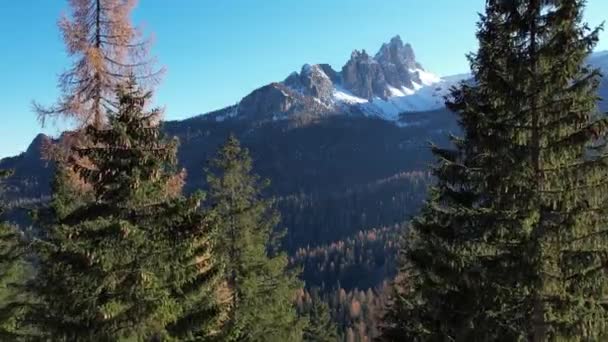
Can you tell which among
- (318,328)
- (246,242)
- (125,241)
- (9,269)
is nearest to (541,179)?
(125,241)

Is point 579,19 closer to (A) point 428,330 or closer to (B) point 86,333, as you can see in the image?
(A) point 428,330

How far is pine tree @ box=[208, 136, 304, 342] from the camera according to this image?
24109mm

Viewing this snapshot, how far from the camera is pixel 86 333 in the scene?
11734 mm

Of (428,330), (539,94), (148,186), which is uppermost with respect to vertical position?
(539,94)

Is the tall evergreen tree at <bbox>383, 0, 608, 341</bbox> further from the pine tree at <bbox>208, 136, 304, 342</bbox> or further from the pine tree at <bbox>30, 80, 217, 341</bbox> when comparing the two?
the pine tree at <bbox>208, 136, 304, 342</bbox>

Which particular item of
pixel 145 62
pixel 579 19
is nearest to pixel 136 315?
pixel 145 62

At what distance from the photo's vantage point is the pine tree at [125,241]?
11.7 meters

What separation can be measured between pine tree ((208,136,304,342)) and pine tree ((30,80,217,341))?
36.2ft

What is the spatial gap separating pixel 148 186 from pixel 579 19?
9.59m

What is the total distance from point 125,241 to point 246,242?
12685 mm

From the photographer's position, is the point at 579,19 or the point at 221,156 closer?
the point at 579,19

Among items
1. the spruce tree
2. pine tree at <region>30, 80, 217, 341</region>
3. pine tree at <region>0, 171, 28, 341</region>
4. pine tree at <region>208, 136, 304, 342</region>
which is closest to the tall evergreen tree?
pine tree at <region>30, 80, 217, 341</region>

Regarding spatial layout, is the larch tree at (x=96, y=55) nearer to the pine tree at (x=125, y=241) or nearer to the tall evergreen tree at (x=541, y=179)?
the pine tree at (x=125, y=241)

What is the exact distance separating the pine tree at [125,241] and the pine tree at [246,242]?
434 inches
